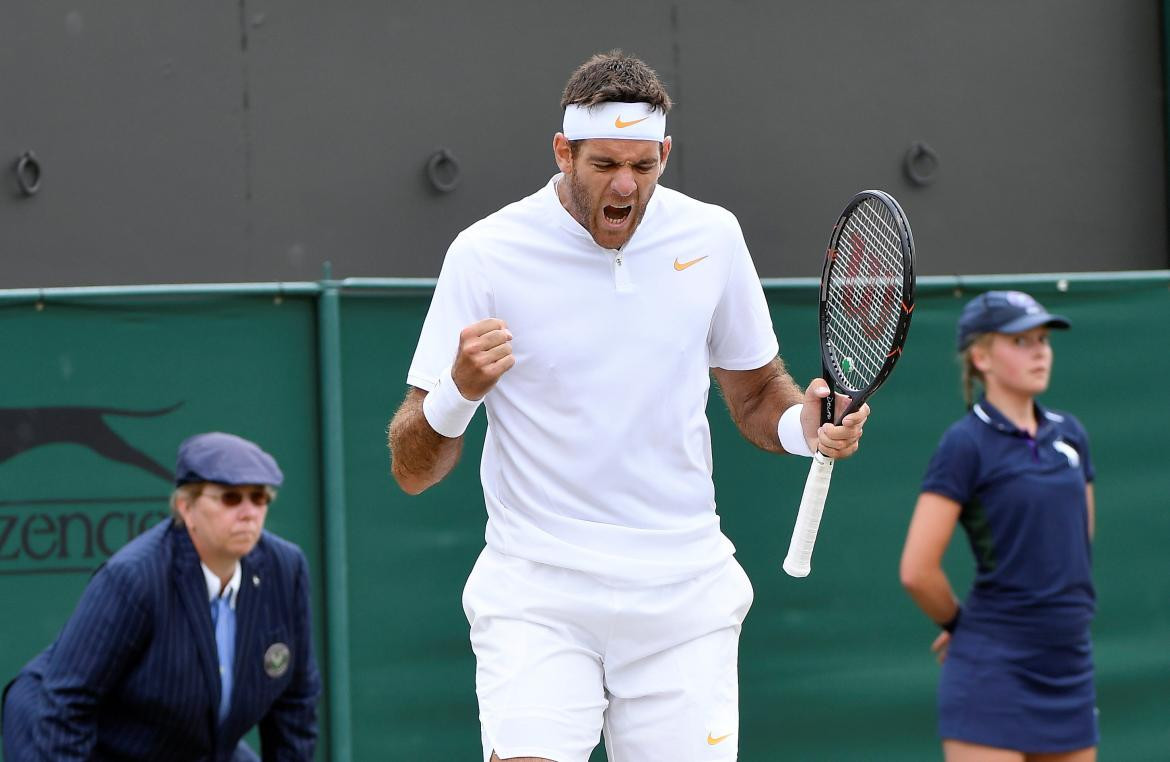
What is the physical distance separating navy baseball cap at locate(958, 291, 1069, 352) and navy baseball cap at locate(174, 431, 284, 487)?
2.07m

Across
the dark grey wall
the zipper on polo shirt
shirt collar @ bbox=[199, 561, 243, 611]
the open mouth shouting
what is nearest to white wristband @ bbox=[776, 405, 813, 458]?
the zipper on polo shirt

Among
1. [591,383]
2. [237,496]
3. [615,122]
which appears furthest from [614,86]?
[237,496]

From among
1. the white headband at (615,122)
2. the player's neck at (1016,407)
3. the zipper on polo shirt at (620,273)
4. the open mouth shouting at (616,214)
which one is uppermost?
the white headband at (615,122)

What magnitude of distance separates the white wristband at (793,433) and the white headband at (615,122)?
0.64 meters

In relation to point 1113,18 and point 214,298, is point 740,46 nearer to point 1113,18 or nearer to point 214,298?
point 1113,18

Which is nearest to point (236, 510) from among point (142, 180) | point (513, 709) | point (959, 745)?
point (513, 709)

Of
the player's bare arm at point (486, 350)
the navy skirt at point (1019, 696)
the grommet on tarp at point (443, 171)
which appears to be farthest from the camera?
the grommet on tarp at point (443, 171)

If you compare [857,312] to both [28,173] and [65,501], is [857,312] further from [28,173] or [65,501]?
[28,173]

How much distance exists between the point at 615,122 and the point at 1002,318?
6.58 feet

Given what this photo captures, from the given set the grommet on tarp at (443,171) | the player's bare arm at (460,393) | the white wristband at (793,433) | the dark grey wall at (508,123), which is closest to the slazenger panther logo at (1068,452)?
the white wristband at (793,433)

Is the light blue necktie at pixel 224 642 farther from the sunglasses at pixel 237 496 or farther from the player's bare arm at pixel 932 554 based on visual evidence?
the player's bare arm at pixel 932 554

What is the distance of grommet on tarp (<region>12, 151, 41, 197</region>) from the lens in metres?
6.57

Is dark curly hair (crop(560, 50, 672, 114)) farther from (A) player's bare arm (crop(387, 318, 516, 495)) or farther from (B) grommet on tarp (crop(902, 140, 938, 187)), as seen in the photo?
(B) grommet on tarp (crop(902, 140, 938, 187))

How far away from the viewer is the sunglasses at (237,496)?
14.8 feet
